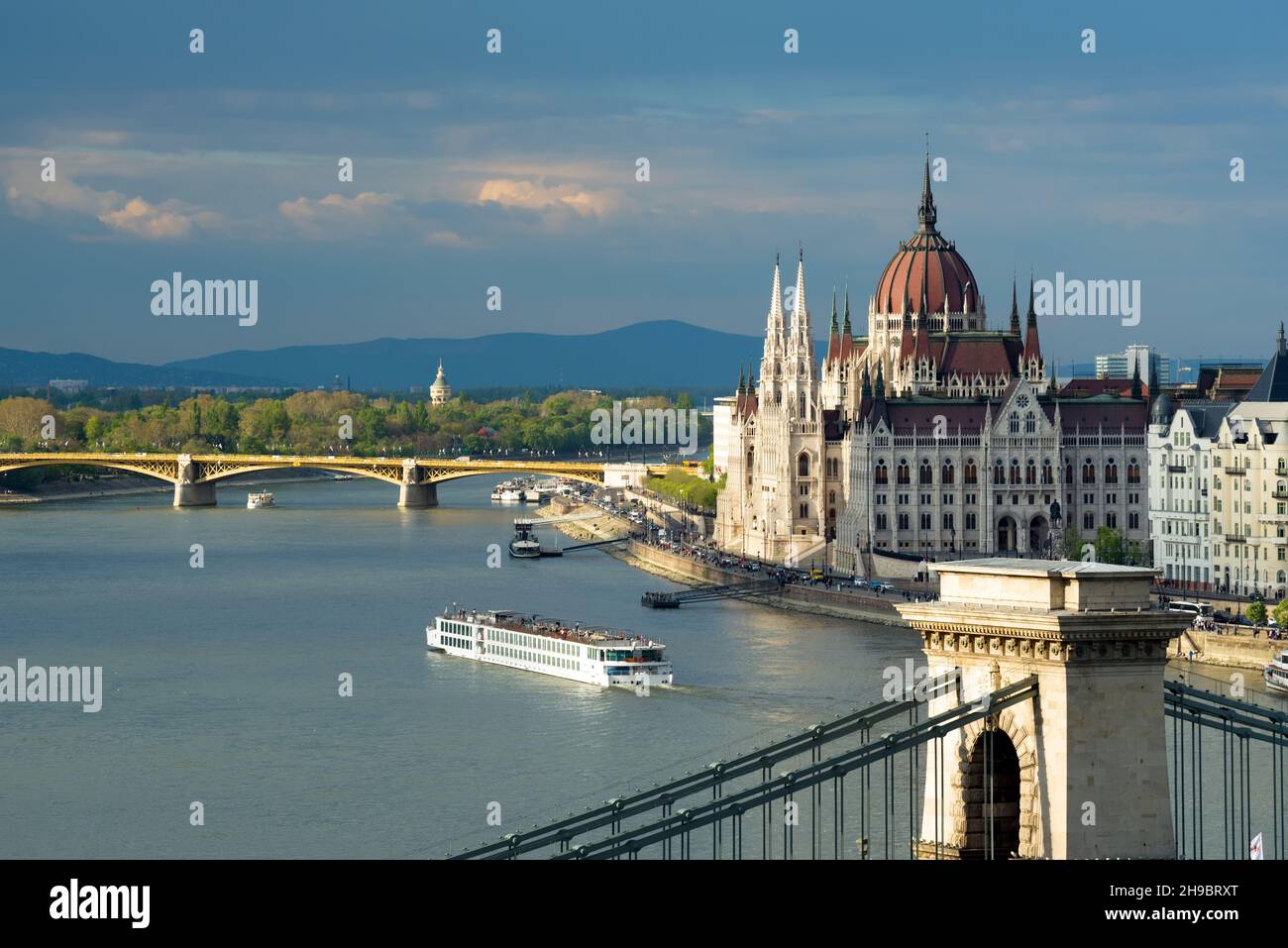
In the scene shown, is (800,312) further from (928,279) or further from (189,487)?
(189,487)

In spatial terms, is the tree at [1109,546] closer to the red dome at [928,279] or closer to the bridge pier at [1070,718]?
the red dome at [928,279]

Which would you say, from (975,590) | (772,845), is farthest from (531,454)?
(975,590)

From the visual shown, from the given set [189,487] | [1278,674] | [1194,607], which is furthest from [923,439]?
[189,487]

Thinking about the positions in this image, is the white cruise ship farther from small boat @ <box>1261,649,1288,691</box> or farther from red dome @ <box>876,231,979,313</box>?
red dome @ <box>876,231,979,313</box>

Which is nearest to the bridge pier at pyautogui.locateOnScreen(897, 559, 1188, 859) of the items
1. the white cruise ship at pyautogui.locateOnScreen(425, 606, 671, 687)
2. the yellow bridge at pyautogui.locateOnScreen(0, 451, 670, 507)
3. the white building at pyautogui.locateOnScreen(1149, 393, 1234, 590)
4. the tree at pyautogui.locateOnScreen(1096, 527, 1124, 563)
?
the white cruise ship at pyautogui.locateOnScreen(425, 606, 671, 687)
